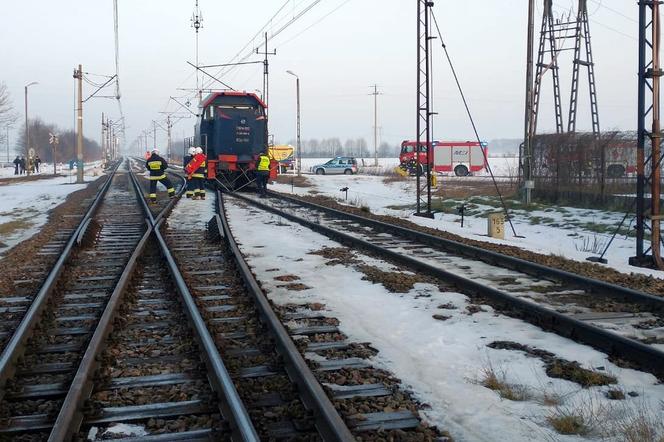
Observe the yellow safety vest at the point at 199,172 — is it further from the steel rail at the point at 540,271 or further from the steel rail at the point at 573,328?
the steel rail at the point at 573,328

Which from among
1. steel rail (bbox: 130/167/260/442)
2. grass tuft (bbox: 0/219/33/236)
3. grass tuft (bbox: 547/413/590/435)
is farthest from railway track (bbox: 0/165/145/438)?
grass tuft (bbox: 0/219/33/236)

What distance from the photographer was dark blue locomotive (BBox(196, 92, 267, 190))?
27.1 meters

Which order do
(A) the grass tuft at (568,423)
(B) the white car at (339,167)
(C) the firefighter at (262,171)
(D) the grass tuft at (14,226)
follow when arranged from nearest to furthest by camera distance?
1. (A) the grass tuft at (568,423)
2. (D) the grass tuft at (14,226)
3. (C) the firefighter at (262,171)
4. (B) the white car at (339,167)

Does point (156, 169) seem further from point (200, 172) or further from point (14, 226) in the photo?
point (14, 226)

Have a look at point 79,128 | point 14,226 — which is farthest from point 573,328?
point 79,128

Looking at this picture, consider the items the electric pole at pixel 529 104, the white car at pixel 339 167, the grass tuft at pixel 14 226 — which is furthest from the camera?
the white car at pixel 339 167

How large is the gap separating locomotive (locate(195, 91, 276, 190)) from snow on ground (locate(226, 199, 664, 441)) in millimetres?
17708

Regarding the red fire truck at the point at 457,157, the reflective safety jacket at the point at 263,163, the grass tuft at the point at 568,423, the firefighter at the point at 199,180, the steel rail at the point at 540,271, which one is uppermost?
the red fire truck at the point at 457,157

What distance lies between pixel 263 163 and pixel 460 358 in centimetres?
2219

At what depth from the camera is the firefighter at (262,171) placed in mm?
27250

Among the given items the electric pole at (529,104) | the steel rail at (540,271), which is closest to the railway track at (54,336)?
the steel rail at (540,271)

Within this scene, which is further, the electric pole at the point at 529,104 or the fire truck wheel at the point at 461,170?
the fire truck wheel at the point at 461,170

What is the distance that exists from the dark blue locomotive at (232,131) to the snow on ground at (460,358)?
1770cm

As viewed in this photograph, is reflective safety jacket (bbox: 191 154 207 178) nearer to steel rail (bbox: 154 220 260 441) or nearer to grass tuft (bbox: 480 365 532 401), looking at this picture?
steel rail (bbox: 154 220 260 441)
